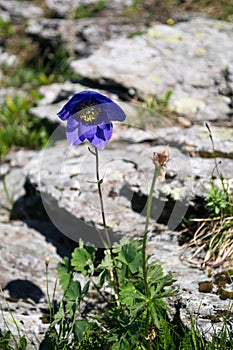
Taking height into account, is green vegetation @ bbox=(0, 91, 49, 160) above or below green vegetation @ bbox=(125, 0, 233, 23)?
below

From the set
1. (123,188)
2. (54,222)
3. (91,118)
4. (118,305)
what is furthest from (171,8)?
A: (118,305)

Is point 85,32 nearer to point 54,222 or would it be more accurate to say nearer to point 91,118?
point 54,222

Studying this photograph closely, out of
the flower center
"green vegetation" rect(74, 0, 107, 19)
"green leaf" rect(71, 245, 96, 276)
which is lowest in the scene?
"green vegetation" rect(74, 0, 107, 19)

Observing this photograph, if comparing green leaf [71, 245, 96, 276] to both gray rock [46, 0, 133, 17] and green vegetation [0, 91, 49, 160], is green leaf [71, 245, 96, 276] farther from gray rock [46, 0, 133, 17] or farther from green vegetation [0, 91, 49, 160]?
gray rock [46, 0, 133, 17]

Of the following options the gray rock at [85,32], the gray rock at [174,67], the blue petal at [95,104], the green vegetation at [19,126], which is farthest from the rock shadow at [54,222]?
the gray rock at [85,32]

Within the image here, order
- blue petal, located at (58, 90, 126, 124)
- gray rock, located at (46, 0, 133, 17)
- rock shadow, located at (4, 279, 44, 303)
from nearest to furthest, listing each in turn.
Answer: blue petal, located at (58, 90, 126, 124) → rock shadow, located at (4, 279, 44, 303) → gray rock, located at (46, 0, 133, 17)

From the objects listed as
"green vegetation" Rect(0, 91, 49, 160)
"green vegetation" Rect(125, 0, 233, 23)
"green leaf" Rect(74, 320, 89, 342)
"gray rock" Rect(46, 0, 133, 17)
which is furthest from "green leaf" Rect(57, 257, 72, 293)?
"gray rock" Rect(46, 0, 133, 17)

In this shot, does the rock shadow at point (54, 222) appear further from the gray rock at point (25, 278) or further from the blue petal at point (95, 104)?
the blue petal at point (95, 104)
